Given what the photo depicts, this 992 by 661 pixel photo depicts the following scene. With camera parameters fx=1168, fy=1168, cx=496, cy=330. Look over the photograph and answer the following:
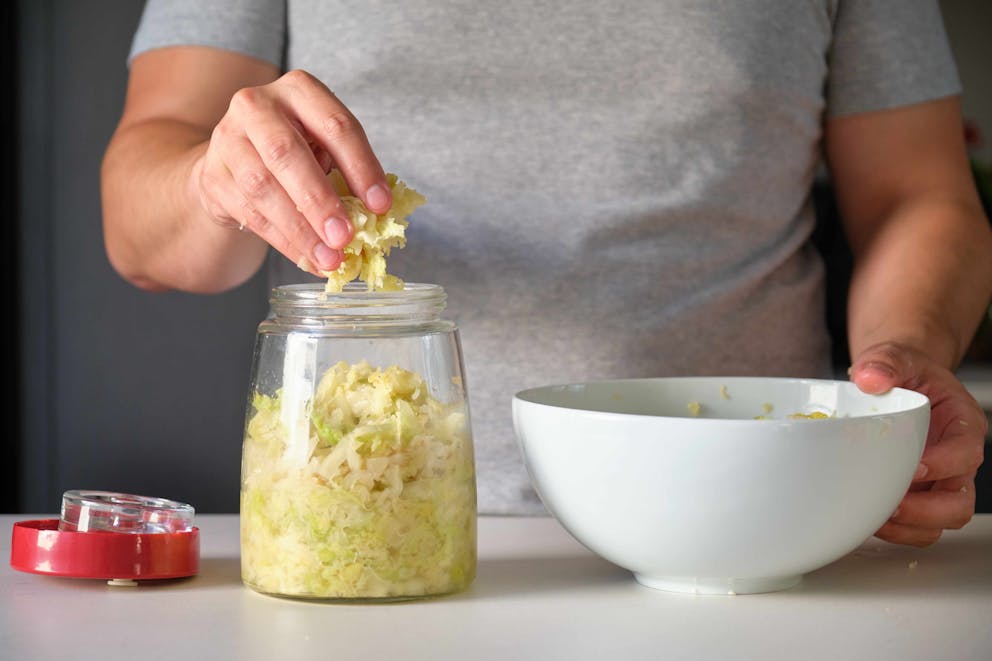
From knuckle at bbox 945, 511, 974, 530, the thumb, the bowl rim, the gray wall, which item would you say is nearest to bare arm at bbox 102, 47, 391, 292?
the bowl rim

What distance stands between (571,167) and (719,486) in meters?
0.53

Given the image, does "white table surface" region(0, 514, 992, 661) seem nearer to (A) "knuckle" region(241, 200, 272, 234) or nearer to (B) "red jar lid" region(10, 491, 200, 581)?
(B) "red jar lid" region(10, 491, 200, 581)

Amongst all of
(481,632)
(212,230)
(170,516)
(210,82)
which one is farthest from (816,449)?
(210,82)

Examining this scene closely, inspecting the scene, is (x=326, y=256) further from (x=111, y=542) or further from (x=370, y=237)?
(x=111, y=542)

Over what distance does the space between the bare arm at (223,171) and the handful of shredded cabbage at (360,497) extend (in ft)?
0.30

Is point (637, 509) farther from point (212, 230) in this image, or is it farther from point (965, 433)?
point (212, 230)

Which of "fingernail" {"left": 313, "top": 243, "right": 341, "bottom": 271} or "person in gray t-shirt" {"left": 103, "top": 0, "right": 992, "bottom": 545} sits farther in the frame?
"person in gray t-shirt" {"left": 103, "top": 0, "right": 992, "bottom": 545}

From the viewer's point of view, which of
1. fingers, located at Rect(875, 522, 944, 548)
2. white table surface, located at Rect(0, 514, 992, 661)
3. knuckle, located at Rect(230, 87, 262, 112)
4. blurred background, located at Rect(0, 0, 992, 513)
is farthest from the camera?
blurred background, located at Rect(0, 0, 992, 513)

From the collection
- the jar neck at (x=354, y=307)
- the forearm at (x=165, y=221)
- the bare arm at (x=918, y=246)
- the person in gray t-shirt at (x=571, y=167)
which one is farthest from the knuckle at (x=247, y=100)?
the bare arm at (x=918, y=246)

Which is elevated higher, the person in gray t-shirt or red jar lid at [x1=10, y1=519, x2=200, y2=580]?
the person in gray t-shirt

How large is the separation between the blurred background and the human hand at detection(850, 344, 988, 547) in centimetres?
130

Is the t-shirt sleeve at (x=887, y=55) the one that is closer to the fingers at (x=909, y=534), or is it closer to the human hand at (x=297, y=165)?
the fingers at (x=909, y=534)

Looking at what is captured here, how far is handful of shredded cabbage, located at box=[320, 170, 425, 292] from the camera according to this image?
2.29ft

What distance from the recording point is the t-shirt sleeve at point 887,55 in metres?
1.21
